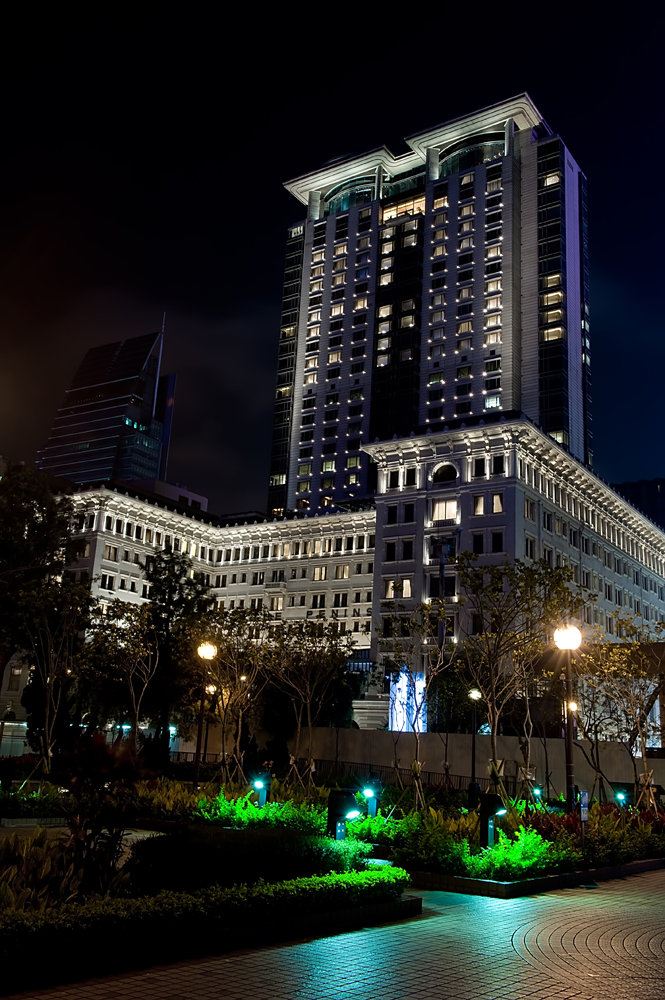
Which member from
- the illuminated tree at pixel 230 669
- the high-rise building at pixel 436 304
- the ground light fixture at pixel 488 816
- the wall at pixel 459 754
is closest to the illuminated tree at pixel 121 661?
the illuminated tree at pixel 230 669

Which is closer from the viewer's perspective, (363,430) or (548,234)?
(548,234)

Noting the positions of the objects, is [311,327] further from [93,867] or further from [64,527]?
[93,867]

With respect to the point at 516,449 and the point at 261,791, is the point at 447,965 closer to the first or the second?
the point at 261,791

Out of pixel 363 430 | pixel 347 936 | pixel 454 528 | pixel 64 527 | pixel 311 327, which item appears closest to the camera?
pixel 347 936

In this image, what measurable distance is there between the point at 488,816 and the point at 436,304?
95237 mm

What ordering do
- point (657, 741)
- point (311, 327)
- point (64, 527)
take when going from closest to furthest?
point (64, 527) < point (657, 741) < point (311, 327)

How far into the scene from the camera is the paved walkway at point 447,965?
8.46 metres

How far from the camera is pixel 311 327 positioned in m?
120

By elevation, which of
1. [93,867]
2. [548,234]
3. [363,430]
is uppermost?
[548,234]

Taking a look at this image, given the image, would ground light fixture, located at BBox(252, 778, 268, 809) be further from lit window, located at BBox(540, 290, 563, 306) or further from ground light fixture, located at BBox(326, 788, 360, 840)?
lit window, located at BBox(540, 290, 563, 306)

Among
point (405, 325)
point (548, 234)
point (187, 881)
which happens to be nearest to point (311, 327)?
point (405, 325)

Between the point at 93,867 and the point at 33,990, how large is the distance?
2489 millimetres

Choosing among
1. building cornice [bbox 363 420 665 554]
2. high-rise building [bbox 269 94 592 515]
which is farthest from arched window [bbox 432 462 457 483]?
high-rise building [bbox 269 94 592 515]

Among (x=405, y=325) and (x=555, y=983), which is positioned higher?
(x=405, y=325)
